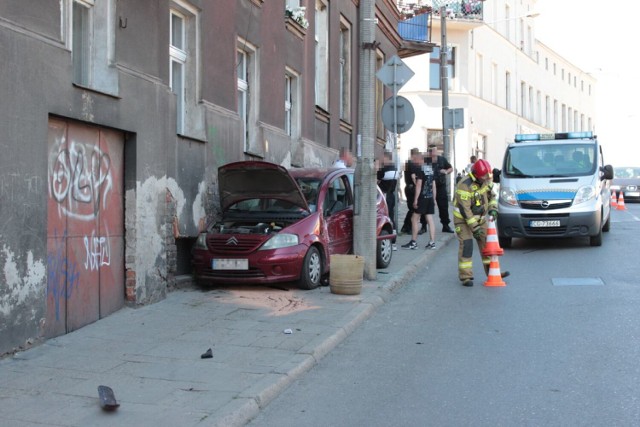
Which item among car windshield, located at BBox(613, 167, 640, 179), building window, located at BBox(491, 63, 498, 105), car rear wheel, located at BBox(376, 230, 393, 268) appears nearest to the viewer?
car rear wheel, located at BBox(376, 230, 393, 268)

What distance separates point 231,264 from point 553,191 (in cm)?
688

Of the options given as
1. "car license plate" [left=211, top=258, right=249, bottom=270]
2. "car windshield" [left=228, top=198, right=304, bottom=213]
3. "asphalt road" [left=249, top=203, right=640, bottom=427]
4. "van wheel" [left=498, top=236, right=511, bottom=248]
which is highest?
"car windshield" [left=228, top=198, right=304, bottom=213]

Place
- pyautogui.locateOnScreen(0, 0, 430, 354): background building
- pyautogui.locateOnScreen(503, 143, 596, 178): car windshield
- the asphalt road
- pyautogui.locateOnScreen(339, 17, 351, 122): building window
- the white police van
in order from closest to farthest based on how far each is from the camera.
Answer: the asphalt road, pyautogui.locateOnScreen(0, 0, 430, 354): background building, the white police van, pyautogui.locateOnScreen(503, 143, 596, 178): car windshield, pyautogui.locateOnScreen(339, 17, 351, 122): building window

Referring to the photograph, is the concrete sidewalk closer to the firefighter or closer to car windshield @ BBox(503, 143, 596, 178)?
the firefighter

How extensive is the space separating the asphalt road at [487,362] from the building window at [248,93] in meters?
4.09

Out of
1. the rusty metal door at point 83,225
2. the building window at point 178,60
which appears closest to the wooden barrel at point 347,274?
the rusty metal door at point 83,225

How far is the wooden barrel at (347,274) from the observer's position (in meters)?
9.56

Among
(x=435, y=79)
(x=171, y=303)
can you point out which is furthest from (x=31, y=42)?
(x=435, y=79)

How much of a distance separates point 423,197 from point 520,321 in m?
6.34

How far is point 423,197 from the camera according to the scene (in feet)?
47.2

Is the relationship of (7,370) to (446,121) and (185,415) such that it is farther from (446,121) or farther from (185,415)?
(446,121)

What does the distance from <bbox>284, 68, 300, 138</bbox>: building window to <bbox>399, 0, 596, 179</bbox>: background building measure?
11.9 metres

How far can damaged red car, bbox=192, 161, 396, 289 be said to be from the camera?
9672 millimetres

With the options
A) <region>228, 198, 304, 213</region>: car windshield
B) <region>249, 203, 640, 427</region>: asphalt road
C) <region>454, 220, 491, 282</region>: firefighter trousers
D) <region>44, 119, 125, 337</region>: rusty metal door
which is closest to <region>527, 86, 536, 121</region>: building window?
<region>249, 203, 640, 427</region>: asphalt road
